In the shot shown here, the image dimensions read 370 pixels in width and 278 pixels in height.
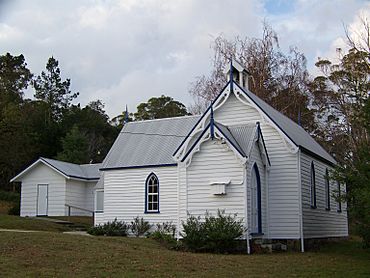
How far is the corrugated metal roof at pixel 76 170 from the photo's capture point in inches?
1583

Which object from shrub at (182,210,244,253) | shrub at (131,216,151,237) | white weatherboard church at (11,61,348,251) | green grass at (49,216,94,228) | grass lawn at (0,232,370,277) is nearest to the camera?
grass lawn at (0,232,370,277)

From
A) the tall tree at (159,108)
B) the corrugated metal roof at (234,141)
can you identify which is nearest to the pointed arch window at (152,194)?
the corrugated metal roof at (234,141)

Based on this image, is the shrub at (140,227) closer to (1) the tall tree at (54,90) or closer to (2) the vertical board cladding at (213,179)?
(2) the vertical board cladding at (213,179)

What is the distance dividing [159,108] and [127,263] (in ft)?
197

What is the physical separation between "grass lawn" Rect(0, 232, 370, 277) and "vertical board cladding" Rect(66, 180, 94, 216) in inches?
808

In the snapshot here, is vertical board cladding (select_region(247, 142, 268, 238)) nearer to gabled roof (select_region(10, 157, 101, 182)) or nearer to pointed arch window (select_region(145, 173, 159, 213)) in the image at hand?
pointed arch window (select_region(145, 173, 159, 213))

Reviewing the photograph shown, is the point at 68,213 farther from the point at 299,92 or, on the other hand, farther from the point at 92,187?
the point at 299,92

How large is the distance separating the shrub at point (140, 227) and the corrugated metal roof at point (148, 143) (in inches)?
120

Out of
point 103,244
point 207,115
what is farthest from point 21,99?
point 103,244

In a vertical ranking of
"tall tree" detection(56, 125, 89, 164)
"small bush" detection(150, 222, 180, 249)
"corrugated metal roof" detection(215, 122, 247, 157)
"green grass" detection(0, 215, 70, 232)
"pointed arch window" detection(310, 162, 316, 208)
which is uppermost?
"tall tree" detection(56, 125, 89, 164)

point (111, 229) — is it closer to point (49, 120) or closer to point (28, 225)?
point (28, 225)

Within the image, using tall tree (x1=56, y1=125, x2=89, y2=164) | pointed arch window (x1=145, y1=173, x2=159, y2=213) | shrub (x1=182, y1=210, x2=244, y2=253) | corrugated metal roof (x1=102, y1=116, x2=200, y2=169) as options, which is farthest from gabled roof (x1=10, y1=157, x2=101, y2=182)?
shrub (x1=182, y1=210, x2=244, y2=253)

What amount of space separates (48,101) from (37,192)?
113ft

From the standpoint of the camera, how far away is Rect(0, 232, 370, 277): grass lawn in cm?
1415
